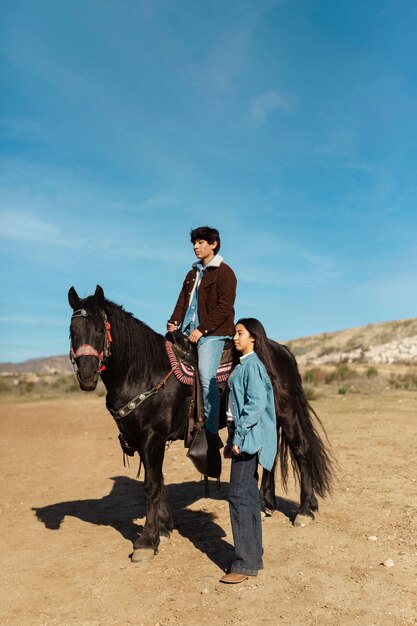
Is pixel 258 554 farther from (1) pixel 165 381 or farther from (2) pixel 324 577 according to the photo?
(1) pixel 165 381

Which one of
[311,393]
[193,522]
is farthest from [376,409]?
[193,522]

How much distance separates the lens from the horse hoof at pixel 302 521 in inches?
237

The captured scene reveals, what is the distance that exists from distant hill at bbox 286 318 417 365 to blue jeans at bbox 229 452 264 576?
36603 mm

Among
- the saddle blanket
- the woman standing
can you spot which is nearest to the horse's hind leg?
the saddle blanket

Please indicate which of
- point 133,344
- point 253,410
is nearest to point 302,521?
point 253,410

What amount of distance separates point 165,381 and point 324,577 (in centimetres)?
236

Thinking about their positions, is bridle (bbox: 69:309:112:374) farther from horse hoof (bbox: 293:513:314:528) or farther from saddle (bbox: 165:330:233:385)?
horse hoof (bbox: 293:513:314:528)

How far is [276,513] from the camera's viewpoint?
6.61 m

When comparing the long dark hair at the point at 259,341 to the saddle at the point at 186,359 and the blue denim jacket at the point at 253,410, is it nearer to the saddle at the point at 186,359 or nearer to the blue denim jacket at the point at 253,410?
the blue denim jacket at the point at 253,410

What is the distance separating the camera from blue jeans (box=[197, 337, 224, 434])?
18.0 ft

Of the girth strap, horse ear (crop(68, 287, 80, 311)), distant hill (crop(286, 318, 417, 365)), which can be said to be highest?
distant hill (crop(286, 318, 417, 365))

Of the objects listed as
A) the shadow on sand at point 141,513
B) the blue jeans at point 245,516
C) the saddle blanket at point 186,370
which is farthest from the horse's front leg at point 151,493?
the blue jeans at point 245,516

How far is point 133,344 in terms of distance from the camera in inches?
215

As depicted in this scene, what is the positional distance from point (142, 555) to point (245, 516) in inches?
53.5
